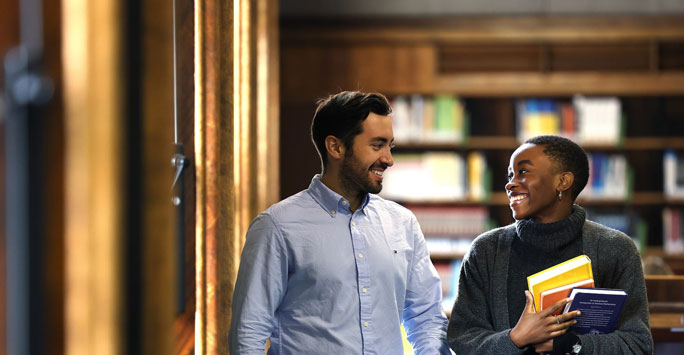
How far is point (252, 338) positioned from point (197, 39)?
2.68 ft

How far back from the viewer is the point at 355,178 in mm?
1612

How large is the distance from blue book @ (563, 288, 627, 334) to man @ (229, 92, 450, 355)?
1.03 ft

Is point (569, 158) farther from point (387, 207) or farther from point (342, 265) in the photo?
point (342, 265)

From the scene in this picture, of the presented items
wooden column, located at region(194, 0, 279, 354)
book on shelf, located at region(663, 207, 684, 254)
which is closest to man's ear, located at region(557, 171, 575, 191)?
wooden column, located at region(194, 0, 279, 354)

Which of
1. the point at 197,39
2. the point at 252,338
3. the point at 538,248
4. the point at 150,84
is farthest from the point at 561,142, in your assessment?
the point at 150,84

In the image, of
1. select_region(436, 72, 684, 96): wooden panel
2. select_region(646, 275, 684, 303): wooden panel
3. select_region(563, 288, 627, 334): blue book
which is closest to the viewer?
select_region(563, 288, 627, 334): blue book

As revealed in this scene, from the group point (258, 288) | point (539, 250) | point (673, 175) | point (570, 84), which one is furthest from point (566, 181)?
point (673, 175)

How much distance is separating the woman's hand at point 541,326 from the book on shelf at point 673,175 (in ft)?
11.9

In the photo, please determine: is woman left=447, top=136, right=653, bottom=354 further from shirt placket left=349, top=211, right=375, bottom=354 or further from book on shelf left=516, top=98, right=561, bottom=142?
book on shelf left=516, top=98, right=561, bottom=142

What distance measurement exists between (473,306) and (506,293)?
8 cm

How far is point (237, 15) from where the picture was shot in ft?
7.90

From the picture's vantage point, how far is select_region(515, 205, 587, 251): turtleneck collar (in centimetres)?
152

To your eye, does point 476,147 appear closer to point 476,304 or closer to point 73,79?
point 476,304

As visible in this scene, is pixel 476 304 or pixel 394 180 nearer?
pixel 476 304
